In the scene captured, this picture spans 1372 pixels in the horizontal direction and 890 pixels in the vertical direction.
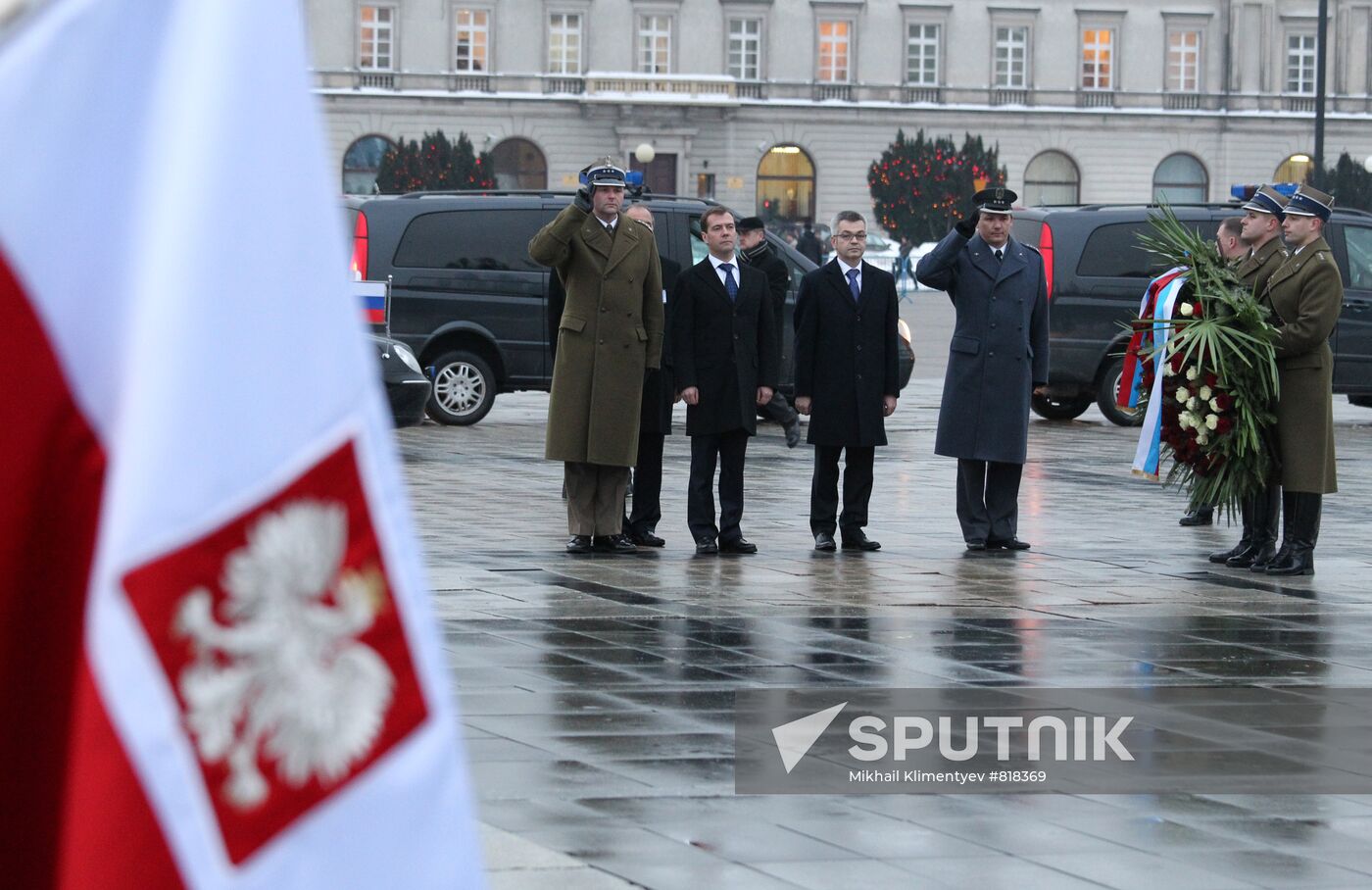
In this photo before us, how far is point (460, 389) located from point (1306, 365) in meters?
10.1

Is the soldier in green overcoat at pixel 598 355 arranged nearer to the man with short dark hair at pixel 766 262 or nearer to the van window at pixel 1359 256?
the man with short dark hair at pixel 766 262

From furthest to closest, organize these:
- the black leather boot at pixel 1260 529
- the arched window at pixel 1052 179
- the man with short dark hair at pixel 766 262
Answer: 1. the arched window at pixel 1052 179
2. the man with short dark hair at pixel 766 262
3. the black leather boot at pixel 1260 529

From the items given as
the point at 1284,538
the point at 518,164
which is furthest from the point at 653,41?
the point at 1284,538

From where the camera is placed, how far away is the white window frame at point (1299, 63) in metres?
72.6

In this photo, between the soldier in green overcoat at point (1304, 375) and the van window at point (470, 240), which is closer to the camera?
the soldier in green overcoat at point (1304, 375)

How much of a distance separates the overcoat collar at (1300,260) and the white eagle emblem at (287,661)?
9199mm

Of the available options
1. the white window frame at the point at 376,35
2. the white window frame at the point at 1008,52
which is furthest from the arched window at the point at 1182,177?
the white window frame at the point at 376,35

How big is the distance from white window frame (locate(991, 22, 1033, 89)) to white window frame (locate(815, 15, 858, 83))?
4807mm

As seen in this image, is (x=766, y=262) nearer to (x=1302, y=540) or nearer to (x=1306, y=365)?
(x=1306, y=365)

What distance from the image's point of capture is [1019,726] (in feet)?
19.2

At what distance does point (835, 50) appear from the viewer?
71500 mm

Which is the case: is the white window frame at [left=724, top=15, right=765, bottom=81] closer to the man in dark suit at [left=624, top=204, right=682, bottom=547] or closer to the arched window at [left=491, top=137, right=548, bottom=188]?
the arched window at [left=491, top=137, right=548, bottom=188]

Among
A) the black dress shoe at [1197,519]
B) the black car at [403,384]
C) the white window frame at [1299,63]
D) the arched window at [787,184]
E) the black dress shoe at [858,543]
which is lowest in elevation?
the black dress shoe at [1197,519]

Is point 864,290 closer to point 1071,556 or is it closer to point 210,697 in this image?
point 1071,556
